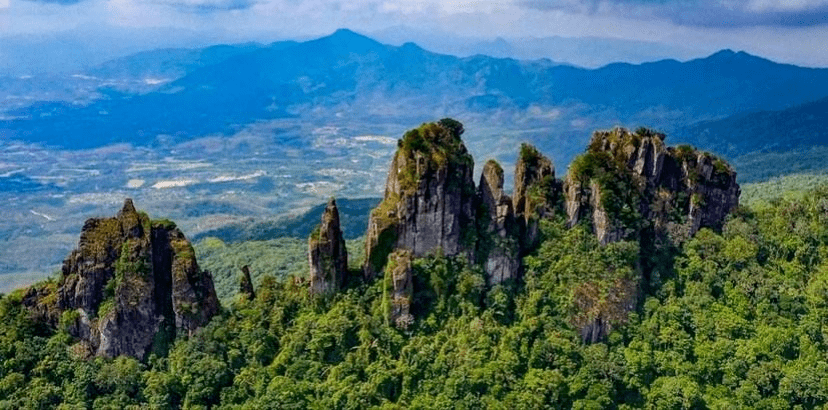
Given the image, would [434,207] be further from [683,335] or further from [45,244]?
[45,244]

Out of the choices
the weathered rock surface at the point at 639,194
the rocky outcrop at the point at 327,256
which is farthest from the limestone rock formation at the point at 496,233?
the rocky outcrop at the point at 327,256

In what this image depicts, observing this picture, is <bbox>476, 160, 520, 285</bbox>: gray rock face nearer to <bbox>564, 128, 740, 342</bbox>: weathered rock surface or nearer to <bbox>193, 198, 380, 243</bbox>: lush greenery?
<bbox>564, 128, 740, 342</bbox>: weathered rock surface

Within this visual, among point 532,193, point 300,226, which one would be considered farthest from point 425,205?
point 300,226

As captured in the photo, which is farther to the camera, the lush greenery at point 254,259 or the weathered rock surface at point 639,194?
the lush greenery at point 254,259

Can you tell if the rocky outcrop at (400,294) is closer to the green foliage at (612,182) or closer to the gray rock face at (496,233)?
the gray rock face at (496,233)

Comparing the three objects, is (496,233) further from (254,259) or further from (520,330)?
(254,259)

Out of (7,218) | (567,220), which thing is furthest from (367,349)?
(7,218)
